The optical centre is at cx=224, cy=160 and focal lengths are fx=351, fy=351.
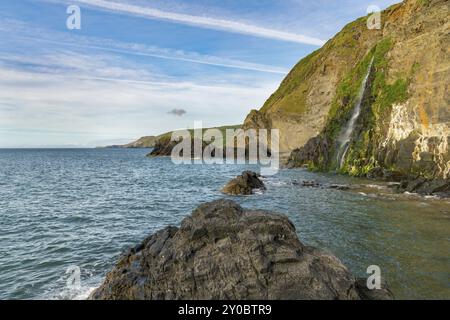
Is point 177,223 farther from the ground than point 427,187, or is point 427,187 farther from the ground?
point 427,187

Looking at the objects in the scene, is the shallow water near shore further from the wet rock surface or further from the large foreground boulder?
the large foreground boulder

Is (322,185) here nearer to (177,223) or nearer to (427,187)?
(427,187)

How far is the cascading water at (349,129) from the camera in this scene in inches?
2640

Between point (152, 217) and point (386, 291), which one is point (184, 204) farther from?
point (386, 291)

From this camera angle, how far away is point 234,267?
1084cm

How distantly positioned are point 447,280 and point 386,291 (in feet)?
21.0

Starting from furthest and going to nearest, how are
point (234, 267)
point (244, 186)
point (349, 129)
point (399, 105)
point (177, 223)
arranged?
point (349, 129) → point (399, 105) → point (244, 186) → point (177, 223) → point (234, 267)

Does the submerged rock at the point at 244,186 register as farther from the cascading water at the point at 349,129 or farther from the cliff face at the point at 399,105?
the cascading water at the point at 349,129

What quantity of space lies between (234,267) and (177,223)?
59.7 feet

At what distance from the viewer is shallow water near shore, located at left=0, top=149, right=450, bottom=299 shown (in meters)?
16.8

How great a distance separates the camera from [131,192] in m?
47.5

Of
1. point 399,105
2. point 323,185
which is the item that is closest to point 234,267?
point 323,185

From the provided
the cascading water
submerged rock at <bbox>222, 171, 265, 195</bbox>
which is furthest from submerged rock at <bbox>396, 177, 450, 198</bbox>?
the cascading water

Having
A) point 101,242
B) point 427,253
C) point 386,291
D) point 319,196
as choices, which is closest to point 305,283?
point 386,291
